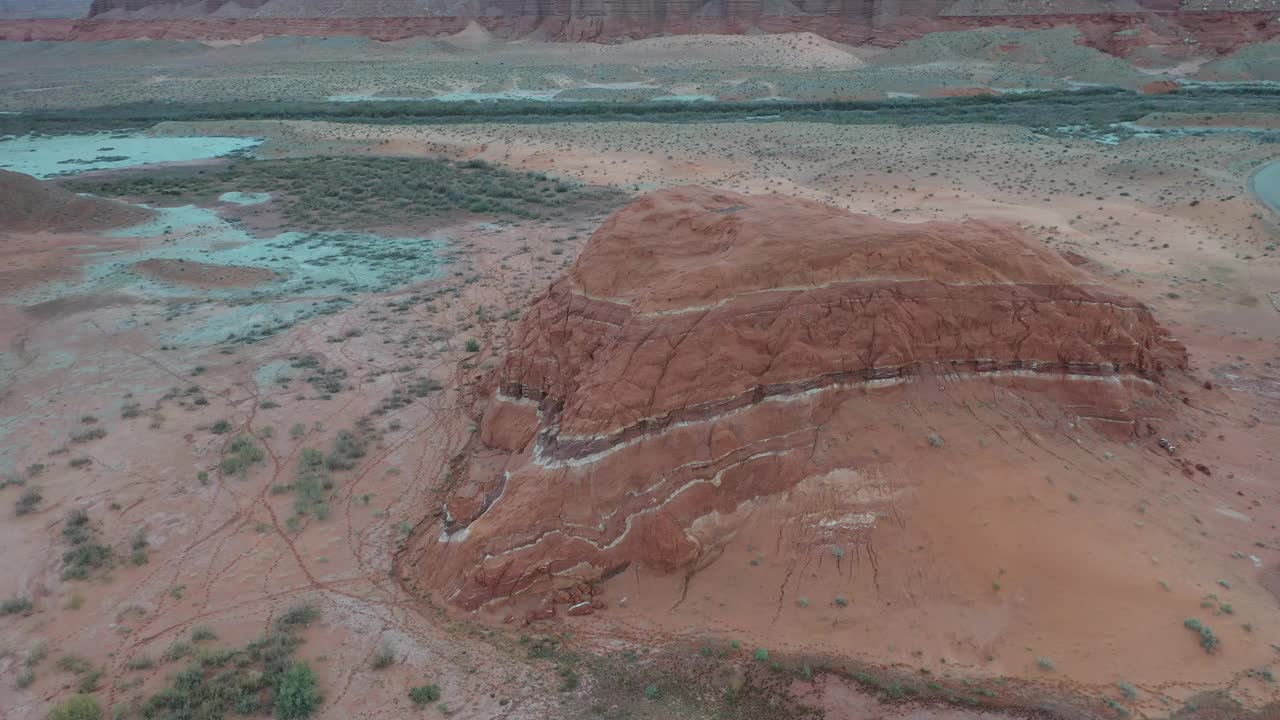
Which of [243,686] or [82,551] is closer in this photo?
[243,686]

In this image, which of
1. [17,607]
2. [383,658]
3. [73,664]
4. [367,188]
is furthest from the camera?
[367,188]

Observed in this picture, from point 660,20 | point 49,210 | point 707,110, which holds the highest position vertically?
point 660,20

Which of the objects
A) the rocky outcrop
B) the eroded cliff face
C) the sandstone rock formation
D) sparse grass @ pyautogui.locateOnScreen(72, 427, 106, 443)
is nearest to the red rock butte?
sparse grass @ pyautogui.locateOnScreen(72, 427, 106, 443)

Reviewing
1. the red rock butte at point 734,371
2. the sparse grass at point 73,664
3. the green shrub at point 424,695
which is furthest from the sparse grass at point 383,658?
the sparse grass at point 73,664

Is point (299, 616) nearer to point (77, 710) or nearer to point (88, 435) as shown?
point (77, 710)

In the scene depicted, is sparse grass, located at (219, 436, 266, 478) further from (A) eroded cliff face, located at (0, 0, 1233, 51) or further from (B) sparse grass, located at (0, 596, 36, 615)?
(A) eroded cliff face, located at (0, 0, 1233, 51)

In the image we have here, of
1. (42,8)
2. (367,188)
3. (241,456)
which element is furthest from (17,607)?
(42,8)

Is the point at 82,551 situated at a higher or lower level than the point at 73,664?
higher
